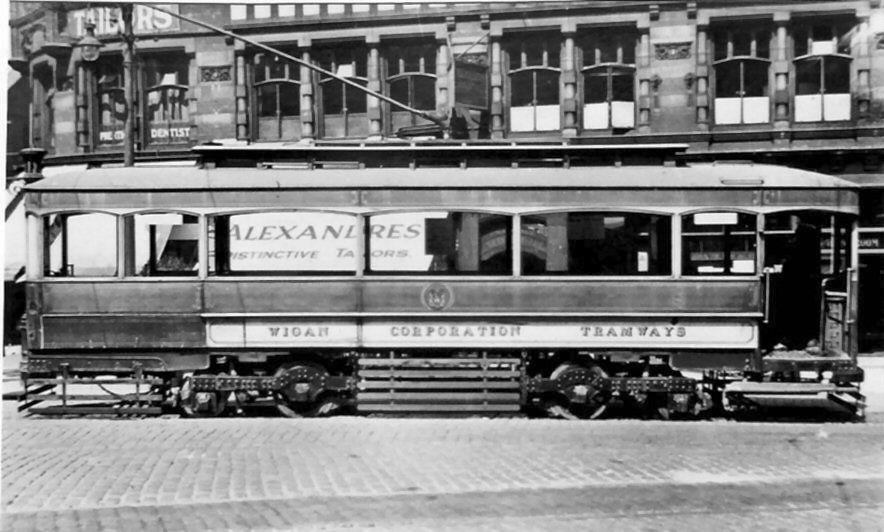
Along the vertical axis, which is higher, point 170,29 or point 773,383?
point 170,29

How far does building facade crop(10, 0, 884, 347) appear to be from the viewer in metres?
16.4

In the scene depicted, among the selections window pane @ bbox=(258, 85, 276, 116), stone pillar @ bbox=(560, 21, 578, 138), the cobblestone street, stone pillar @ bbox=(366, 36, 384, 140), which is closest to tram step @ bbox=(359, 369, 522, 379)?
the cobblestone street

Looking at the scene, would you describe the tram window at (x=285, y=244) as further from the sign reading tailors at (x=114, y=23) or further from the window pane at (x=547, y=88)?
the sign reading tailors at (x=114, y=23)

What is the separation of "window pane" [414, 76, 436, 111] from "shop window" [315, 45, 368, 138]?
115 cm

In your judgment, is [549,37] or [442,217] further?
[549,37]

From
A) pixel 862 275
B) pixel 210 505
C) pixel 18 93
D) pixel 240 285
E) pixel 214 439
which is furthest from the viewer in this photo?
pixel 18 93

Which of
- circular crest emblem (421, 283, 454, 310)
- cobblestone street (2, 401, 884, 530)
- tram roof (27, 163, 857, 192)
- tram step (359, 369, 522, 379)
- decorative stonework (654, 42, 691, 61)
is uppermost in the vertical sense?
decorative stonework (654, 42, 691, 61)

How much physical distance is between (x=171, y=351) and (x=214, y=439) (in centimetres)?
162

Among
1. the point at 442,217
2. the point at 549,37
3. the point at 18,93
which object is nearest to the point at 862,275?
the point at 549,37

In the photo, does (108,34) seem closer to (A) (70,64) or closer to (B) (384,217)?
(A) (70,64)

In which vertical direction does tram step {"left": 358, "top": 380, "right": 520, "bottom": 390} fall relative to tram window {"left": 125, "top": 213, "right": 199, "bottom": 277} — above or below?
below

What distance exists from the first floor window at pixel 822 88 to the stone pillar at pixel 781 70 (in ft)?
0.67

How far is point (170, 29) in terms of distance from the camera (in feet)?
57.5

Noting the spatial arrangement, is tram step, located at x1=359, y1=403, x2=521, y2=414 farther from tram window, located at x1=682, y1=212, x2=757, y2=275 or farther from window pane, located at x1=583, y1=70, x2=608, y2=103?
window pane, located at x1=583, y1=70, x2=608, y2=103
